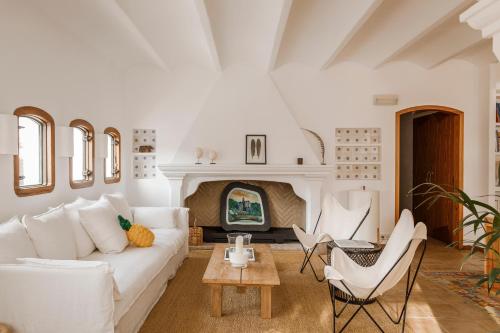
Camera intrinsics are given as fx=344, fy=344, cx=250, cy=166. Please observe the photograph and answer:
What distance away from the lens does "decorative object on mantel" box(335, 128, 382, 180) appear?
5605 mm

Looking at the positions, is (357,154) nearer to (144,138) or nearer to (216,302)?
(144,138)

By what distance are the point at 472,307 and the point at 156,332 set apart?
2819 millimetres

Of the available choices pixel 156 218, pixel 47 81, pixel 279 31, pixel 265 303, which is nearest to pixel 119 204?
pixel 156 218

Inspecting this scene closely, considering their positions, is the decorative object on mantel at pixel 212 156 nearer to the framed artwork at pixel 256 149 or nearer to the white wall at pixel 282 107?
the white wall at pixel 282 107

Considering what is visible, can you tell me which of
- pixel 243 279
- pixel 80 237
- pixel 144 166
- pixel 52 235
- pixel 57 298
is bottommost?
pixel 243 279

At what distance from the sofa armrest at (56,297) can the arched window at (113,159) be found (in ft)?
10.8

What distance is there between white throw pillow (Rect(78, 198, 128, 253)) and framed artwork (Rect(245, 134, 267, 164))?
2.62 meters

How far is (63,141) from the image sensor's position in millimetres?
3666

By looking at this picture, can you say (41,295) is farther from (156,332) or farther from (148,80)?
(148,80)

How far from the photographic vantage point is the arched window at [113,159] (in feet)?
17.3

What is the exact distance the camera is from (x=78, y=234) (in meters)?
3.06

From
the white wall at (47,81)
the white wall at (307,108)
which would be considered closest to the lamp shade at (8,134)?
the white wall at (47,81)

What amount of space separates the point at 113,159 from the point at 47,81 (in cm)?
214

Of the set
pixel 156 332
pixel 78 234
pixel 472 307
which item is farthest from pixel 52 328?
pixel 472 307
